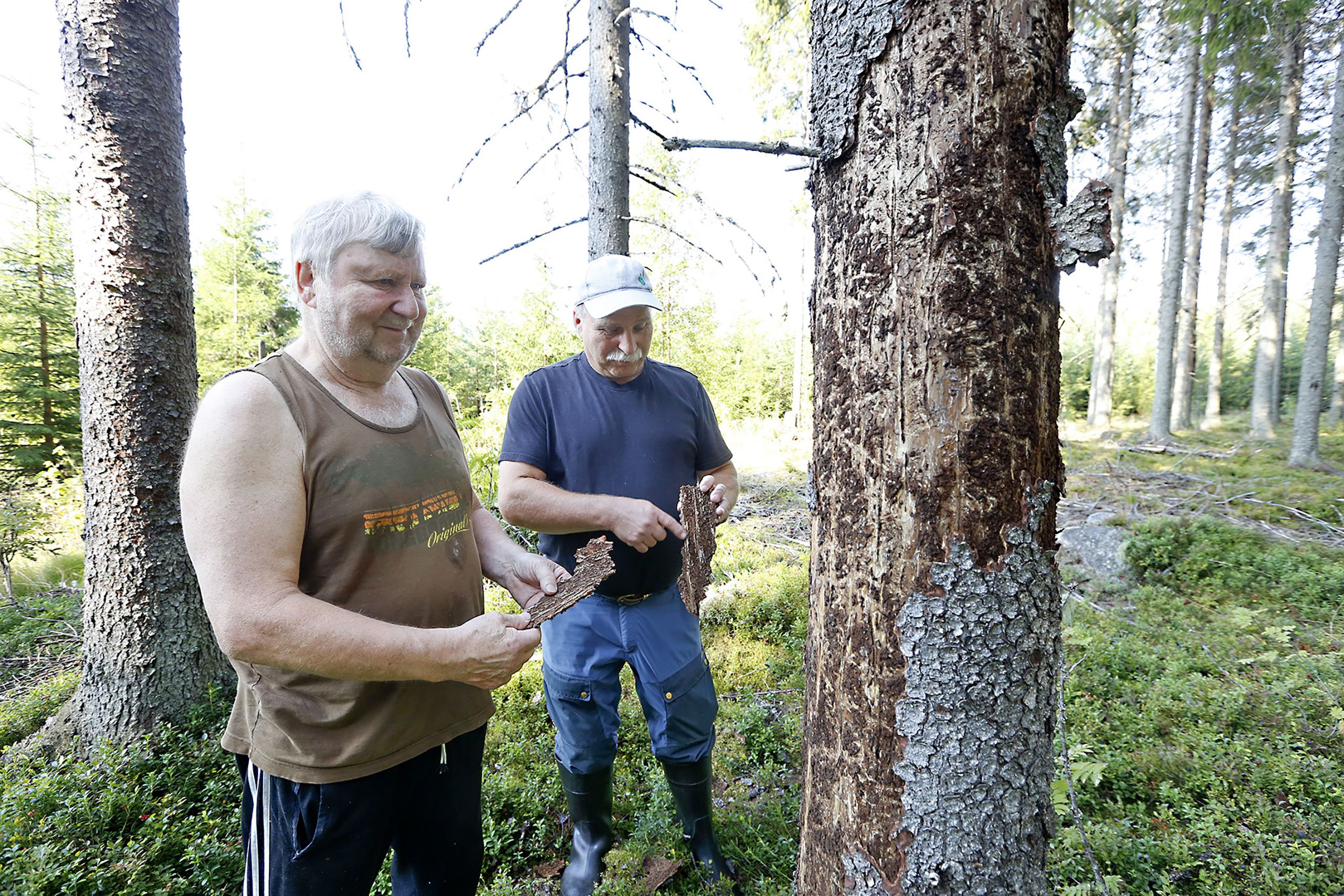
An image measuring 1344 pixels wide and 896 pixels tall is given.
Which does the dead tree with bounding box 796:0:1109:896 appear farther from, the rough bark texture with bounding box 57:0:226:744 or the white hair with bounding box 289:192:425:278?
the rough bark texture with bounding box 57:0:226:744

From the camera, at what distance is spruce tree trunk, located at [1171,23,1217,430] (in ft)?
47.1

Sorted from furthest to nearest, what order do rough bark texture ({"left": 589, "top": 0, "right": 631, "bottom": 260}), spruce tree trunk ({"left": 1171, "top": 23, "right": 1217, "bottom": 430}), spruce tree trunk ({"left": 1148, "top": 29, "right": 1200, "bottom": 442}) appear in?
spruce tree trunk ({"left": 1171, "top": 23, "right": 1217, "bottom": 430}) < spruce tree trunk ({"left": 1148, "top": 29, "right": 1200, "bottom": 442}) < rough bark texture ({"left": 589, "top": 0, "right": 631, "bottom": 260})

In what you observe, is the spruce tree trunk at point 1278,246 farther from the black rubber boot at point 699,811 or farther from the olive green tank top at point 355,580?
the olive green tank top at point 355,580

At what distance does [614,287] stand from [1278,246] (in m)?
18.4

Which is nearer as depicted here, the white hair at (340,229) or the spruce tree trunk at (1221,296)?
the white hair at (340,229)

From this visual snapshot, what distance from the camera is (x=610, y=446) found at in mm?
2438

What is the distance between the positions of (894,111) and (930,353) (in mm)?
545

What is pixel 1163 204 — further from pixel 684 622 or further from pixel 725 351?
pixel 684 622

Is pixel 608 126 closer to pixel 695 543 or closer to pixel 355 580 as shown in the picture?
pixel 695 543

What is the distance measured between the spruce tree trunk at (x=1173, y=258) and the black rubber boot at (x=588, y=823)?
15.5 m

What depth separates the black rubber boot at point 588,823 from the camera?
2547mm

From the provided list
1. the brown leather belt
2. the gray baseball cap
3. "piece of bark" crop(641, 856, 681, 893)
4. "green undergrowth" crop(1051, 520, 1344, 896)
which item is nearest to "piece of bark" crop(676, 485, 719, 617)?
the brown leather belt

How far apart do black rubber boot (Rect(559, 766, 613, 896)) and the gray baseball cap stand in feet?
6.60

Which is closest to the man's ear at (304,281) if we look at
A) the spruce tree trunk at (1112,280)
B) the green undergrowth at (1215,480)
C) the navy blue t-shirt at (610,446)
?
the navy blue t-shirt at (610,446)
